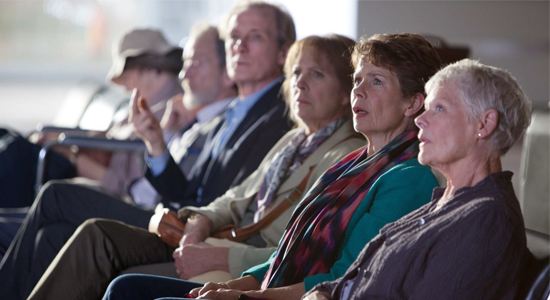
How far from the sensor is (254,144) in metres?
2.33

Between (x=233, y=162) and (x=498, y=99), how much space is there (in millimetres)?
1269

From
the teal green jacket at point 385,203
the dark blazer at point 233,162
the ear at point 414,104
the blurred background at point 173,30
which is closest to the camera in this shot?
the teal green jacket at point 385,203

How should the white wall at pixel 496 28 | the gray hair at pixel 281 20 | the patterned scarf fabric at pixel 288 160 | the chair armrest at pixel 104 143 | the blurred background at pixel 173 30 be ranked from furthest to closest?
the white wall at pixel 496 28 → the blurred background at pixel 173 30 → the chair armrest at pixel 104 143 → the gray hair at pixel 281 20 → the patterned scarf fabric at pixel 288 160

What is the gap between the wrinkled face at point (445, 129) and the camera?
1.23m

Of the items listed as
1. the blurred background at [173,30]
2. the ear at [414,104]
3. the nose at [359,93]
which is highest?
the nose at [359,93]

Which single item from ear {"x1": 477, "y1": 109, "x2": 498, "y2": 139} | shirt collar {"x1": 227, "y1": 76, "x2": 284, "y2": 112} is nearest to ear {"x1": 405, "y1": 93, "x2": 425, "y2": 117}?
ear {"x1": 477, "y1": 109, "x2": 498, "y2": 139}

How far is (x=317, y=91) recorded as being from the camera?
1.93 meters

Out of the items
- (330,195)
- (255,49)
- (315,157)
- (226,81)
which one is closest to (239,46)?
(255,49)

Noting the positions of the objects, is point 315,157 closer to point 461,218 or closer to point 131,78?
point 461,218

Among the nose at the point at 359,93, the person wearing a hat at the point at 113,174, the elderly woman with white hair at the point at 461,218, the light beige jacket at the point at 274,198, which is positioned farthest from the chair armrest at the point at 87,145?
the elderly woman with white hair at the point at 461,218

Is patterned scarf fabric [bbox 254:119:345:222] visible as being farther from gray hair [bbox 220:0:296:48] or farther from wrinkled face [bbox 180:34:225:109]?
wrinkled face [bbox 180:34:225:109]

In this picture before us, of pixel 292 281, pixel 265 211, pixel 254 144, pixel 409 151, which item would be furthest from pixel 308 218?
pixel 254 144

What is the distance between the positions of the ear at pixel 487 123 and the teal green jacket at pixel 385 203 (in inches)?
9.8

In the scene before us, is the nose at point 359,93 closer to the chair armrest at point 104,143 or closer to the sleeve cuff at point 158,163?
the sleeve cuff at point 158,163
